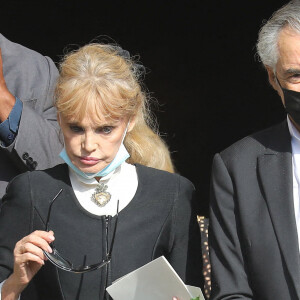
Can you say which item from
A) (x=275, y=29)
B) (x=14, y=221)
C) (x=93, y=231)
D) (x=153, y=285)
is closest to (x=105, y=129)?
(x=93, y=231)

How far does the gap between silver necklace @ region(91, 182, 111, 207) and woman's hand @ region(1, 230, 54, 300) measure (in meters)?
0.35

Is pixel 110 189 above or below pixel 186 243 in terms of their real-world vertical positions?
above

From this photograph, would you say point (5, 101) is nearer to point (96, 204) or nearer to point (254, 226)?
point (96, 204)

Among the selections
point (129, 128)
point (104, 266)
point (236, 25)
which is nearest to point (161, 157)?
point (129, 128)

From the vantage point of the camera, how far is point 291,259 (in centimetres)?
367

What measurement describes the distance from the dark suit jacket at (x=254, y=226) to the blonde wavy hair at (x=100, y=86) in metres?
0.41

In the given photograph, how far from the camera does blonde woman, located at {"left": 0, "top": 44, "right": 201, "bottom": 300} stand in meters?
3.86

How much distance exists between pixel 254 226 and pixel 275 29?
0.72 metres

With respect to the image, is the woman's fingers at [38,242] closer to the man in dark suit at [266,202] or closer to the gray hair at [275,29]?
the man in dark suit at [266,202]

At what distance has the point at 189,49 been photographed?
6.43 meters

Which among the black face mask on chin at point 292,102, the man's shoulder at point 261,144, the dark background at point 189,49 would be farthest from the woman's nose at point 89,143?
the dark background at point 189,49

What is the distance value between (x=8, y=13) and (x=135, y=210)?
2.72 m

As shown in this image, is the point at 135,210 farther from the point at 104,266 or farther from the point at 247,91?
the point at 247,91

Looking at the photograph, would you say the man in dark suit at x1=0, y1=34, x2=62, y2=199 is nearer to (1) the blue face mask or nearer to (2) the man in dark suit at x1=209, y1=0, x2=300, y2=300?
(1) the blue face mask
